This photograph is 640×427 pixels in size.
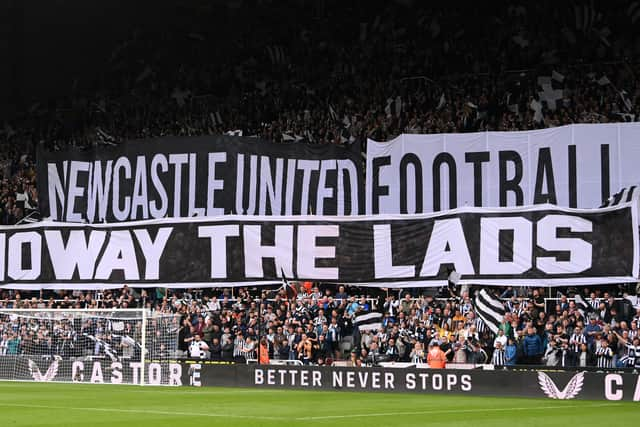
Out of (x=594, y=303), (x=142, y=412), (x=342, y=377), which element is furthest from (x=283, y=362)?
(x=142, y=412)

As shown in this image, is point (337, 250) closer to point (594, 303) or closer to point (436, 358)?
point (436, 358)

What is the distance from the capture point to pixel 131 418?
1562 cm

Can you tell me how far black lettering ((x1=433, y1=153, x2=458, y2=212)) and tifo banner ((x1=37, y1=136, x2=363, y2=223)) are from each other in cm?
193

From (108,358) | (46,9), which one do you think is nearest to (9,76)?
(46,9)

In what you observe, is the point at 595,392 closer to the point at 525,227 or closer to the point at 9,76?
the point at 525,227

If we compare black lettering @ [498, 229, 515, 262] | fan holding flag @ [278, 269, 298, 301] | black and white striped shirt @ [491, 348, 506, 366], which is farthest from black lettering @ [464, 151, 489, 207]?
black and white striped shirt @ [491, 348, 506, 366]

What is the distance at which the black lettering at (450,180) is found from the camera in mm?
27312

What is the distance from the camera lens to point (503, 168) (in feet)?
87.9

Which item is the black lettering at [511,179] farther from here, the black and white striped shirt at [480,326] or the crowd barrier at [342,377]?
the crowd barrier at [342,377]

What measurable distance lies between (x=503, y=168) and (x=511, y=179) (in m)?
0.33

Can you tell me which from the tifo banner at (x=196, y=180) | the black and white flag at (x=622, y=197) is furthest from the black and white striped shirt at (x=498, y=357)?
the tifo banner at (x=196, y=180)

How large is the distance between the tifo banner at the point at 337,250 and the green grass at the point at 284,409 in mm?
3904

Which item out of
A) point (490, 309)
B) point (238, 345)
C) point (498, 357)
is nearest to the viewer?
point (498, 357)

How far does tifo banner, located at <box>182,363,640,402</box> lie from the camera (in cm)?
2023
